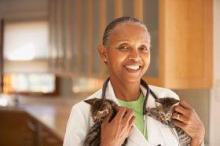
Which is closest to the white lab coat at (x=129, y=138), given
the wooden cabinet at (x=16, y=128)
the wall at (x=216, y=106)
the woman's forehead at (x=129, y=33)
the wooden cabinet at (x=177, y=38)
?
the woman's forehead at (x=129, y=33)

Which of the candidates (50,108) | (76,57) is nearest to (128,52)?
(76,57)

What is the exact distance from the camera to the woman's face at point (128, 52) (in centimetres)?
67

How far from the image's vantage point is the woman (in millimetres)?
674

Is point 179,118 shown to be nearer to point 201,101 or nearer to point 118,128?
point 118,128

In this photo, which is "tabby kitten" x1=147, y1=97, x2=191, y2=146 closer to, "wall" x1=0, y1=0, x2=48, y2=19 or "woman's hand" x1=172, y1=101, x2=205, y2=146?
"woman's hand" x1=172, y1=101, x2=205, y2=146

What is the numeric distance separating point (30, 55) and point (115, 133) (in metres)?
4.35

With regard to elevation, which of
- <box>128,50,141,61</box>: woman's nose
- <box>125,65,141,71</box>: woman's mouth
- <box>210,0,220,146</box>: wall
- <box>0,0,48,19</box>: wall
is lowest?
<box>210,0,220,146</box>: wall

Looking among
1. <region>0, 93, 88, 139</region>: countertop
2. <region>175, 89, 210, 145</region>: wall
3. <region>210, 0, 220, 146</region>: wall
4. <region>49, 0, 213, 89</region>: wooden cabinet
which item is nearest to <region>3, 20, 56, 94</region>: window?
<region>0, 93, 88, 139</region>: countertop

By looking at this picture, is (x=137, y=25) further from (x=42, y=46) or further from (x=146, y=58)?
(x=42, y=46)

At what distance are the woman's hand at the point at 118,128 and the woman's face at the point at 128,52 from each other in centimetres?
7

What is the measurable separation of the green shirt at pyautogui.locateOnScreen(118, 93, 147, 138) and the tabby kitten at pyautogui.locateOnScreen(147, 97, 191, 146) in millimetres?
17

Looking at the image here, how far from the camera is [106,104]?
0.69 meters

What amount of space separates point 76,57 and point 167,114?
2.57m

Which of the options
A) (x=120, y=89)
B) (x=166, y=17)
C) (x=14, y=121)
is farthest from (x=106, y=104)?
(x=14, y=121)
